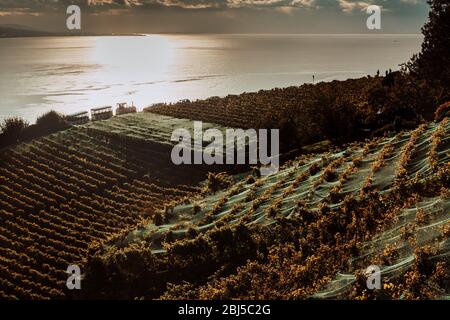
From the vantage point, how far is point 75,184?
44.9 metres

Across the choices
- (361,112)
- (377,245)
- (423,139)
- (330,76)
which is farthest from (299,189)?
(330,76)

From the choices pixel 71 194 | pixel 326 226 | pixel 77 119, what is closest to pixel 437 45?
pixel 326 226

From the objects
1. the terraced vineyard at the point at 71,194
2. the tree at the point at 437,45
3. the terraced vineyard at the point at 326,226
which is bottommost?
the terraced vineyard at the point at 71,194

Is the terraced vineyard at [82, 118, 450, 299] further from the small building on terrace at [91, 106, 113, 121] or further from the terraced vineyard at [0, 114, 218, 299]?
the small building on terrace at [91, 106, 113, 121]

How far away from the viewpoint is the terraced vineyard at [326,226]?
1667 centimetres

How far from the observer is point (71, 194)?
42625mm

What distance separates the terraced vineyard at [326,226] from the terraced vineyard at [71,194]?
356 cm

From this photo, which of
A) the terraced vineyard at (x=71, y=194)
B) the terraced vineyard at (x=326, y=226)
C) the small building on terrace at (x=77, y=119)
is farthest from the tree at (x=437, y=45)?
the small building on terrace at (x=77, y=119)

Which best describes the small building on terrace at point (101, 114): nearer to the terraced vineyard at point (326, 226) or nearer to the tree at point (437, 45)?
the terraced vineyard at point (326, 226)

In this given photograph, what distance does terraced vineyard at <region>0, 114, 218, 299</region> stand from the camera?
30.1m

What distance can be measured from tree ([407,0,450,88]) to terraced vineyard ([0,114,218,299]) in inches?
899

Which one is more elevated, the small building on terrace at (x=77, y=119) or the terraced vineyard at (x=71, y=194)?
the small building on terrace at (x=77, y=119)

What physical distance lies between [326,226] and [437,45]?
2889 cm

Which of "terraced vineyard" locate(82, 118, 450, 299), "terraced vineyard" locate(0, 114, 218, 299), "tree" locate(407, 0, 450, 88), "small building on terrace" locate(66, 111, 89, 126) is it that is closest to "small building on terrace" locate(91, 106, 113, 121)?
"small building on terrace" locate(66, 111, 89, 126)
